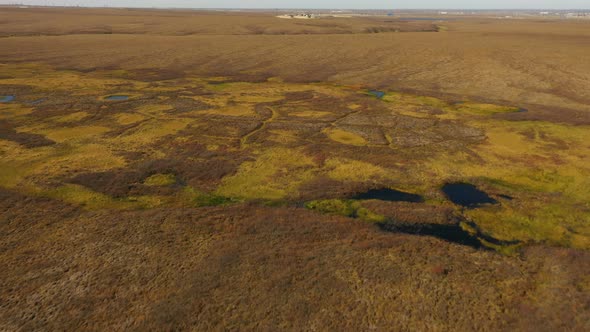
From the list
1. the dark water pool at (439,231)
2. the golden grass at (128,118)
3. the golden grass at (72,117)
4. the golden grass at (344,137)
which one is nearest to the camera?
the dark water pool at (439,231)

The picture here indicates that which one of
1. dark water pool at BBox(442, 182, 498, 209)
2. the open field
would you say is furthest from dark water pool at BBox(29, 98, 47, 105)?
dark water pool at BBox(442, 182, 498, 209)

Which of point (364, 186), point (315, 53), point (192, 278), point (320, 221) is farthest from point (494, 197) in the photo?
point (315, 53)

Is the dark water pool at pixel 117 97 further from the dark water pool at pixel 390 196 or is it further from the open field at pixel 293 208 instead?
the dark water pool at pixel 390 196

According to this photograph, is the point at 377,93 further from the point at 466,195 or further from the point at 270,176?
the point at 270,176

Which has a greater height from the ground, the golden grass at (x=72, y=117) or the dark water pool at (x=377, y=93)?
the dark water pool at (x=377, y=93)

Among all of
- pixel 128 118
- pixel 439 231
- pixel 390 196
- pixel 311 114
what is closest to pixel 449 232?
pixel 439 231

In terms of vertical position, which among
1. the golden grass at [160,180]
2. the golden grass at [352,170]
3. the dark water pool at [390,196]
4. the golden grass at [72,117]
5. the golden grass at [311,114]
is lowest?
A: the dark water pool at [390,196]

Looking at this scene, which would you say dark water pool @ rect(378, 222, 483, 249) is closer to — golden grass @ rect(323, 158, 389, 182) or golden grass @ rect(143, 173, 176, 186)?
golden grass @ rect(323, 158, 389, 182)

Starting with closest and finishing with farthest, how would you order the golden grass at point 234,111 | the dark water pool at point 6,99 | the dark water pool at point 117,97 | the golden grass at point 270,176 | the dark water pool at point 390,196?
the dark water pool at point 390,196 → the golden grass at point 270,176 → the golden grass at point 234,111 → the dark water pool at point 6,99 → the dark water pool at point 117,97

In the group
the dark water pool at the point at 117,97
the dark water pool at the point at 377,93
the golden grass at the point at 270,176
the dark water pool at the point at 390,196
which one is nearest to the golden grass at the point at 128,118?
the dark water pool at the point at 117,97
